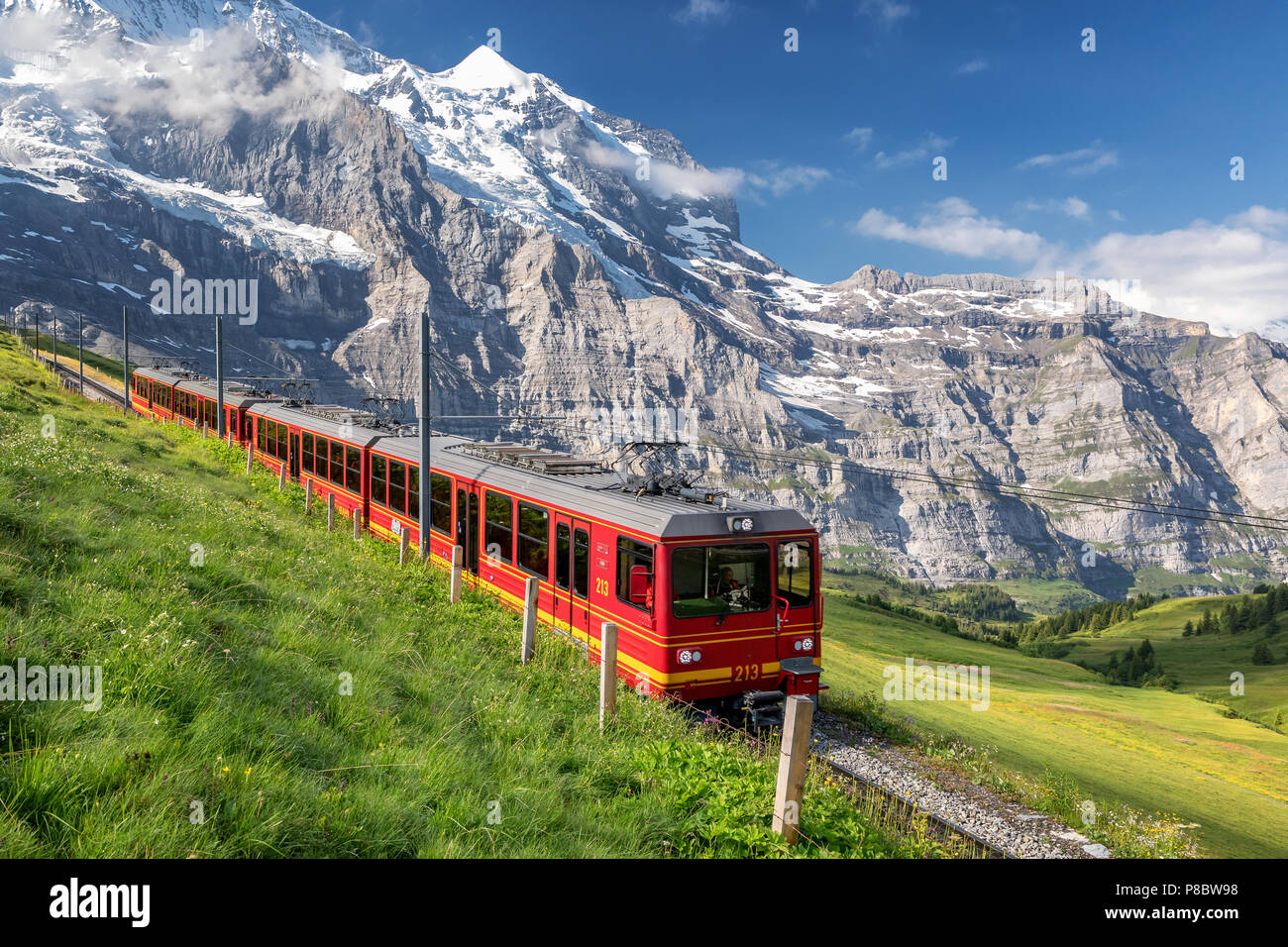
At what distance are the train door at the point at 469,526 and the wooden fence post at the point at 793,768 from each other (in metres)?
11.5

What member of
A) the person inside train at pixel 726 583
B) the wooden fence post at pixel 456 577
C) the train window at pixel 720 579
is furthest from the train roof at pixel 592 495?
the wooden fence post at pixel 456 577

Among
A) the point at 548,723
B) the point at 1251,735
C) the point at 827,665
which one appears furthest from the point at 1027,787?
the point at 1251,735

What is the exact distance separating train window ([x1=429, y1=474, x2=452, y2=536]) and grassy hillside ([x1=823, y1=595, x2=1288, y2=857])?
1270cm

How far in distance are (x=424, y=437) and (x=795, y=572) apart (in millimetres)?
9083

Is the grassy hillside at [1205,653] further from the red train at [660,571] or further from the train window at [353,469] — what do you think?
the train window at [353,469]

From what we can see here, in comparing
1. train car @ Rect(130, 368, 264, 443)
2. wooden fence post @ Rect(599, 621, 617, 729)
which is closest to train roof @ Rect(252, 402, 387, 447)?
train car @ Rect(130, 368, 264, 443)

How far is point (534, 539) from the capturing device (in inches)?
565

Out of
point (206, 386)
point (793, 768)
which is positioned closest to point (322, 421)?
point (206, 386)

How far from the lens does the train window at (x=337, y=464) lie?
24.0m

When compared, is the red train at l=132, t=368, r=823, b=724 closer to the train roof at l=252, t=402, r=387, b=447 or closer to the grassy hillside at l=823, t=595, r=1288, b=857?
the grassy hillside at l=823, t=595, r=1288, b=857

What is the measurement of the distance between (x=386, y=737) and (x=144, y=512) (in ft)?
23.6

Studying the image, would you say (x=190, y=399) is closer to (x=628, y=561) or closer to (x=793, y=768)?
(x=628, y=561)
